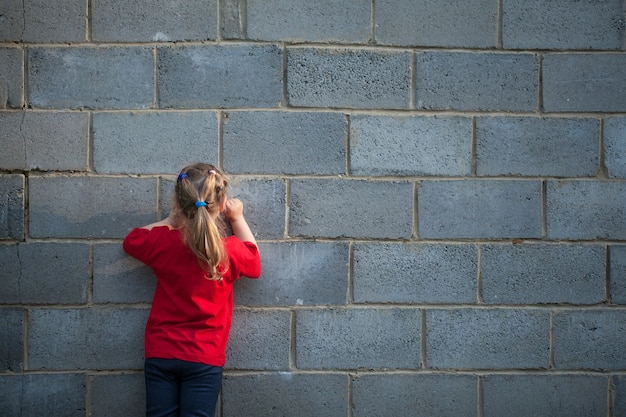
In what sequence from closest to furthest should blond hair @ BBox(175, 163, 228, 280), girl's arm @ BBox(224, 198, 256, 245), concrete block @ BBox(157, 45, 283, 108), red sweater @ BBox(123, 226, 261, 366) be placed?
blond hair @ BBox(175, 163, 228, 280), red sweater @ BBox(123, 226, 261, 366), girl's arm @ BBox(224, 198, 256, 245), concrete block @ BBox(157, 45, 283, 108)

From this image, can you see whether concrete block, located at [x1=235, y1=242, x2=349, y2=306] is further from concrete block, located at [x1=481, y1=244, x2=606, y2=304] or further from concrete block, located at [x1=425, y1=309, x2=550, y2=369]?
concrete block, located at [x1=481, y1=244, x2=606, y2=304]

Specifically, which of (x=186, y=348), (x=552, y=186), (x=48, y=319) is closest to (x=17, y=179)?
(x=48, y=319)

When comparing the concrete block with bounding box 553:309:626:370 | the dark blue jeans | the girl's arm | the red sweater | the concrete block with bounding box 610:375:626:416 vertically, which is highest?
the girl's arm

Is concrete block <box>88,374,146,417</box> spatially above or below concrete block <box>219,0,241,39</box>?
below

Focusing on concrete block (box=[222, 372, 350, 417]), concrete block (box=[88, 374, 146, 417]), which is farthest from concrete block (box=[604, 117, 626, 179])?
concrete block (box=[88, 374, 146, 417])

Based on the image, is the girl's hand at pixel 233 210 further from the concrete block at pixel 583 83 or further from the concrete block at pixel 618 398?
the concrete block at pixel 618 398

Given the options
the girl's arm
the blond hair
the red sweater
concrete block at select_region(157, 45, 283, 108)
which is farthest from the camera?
concrete block at select_region(157, 45, 283, 108)

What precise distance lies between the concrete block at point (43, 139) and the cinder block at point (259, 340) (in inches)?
44.1

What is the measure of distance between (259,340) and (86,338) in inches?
33.7

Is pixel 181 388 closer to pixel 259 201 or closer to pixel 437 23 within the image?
pixel 259 201

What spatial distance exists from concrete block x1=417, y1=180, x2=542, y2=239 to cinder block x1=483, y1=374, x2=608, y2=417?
73 centimetres

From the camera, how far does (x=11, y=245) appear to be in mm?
2967

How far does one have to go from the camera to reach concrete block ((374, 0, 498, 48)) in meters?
3.01


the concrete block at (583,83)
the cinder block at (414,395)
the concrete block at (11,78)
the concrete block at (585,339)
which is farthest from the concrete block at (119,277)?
the concrete block at (583,83)
